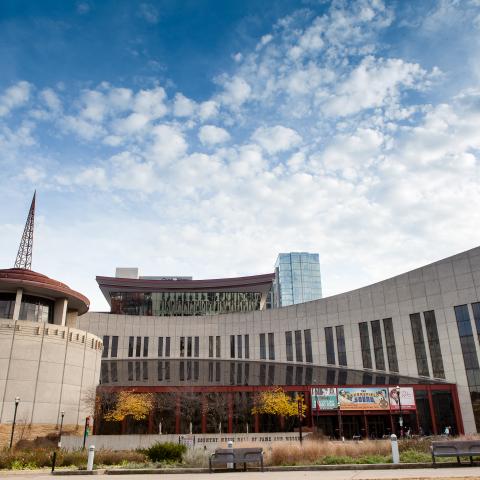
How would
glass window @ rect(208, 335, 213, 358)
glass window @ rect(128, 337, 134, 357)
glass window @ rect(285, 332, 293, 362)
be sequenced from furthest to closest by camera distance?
glass window @ rect(208, 335, 213, 358) → glass window @ rect(128, 337, 134, 357) → glass window @ rect(285, 332, 293, 362)

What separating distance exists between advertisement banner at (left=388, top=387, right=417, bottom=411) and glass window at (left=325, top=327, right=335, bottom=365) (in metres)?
20.8

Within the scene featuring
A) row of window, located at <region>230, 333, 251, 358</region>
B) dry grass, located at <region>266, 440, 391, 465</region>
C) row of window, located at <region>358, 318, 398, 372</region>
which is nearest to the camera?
dry grass, located at <region>266, 440, 391, 465</region>

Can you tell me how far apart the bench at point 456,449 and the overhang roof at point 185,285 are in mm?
68170

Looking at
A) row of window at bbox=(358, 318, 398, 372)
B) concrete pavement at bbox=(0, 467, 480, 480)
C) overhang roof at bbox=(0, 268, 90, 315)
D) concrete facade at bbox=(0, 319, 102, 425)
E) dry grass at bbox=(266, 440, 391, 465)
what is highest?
overhang roof at bbox=(0, 268, 90, 315)

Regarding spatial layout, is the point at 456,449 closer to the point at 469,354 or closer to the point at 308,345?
the point at 469,354

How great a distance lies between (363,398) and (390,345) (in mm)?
16946

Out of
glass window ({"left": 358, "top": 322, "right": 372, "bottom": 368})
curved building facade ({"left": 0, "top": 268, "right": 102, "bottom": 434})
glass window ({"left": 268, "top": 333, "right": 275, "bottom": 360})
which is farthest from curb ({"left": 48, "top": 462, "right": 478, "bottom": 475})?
glass window ({"left": 268, "top": 333, "right": 275, "bottom": 360})

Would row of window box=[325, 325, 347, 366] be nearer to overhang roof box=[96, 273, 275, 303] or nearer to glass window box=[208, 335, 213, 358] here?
glass window box=[208, 335, 213, 358]

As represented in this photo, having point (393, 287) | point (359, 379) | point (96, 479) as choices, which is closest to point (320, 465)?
point (96, 479)

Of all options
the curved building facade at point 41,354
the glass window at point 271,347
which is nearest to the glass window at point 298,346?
the glass window at point 271,347

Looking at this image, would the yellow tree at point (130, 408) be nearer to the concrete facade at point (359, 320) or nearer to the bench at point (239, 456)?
the bench at point (239, 456)

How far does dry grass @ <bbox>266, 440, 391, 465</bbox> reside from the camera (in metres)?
22.8

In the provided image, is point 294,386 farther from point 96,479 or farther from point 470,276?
point 96,479

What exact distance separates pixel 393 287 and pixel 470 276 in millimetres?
10631
